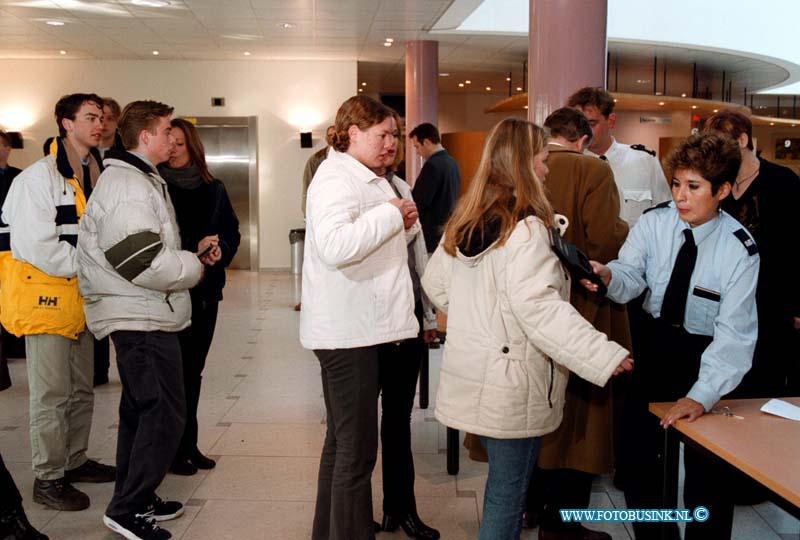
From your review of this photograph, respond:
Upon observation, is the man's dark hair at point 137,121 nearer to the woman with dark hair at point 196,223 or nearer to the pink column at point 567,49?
the woman with dark hair at point 196,223

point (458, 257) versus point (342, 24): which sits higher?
point (342, 24)

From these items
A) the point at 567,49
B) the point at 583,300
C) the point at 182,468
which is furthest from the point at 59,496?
the point at 567,49

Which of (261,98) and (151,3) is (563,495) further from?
(261,98)

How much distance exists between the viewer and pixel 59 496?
362 centimetres

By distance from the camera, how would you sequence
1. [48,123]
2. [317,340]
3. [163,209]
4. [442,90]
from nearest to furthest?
[317,340]
[163,209]
[48,123]
[442,90]

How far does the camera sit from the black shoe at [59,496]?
3.59m

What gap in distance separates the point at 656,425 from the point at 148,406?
79.0 inches

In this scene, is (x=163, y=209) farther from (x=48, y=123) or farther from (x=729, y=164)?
(x=48, y=123)

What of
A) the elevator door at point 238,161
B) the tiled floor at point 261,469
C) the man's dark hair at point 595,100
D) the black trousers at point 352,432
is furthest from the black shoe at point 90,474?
the elevator door at point 238,161

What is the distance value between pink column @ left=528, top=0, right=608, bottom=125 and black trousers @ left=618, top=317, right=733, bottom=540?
2425 mm

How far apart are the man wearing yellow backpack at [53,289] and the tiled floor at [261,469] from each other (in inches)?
11.4

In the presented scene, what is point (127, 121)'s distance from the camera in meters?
3.26

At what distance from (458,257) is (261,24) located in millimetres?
9565

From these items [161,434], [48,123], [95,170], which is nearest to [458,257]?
[161,434]
